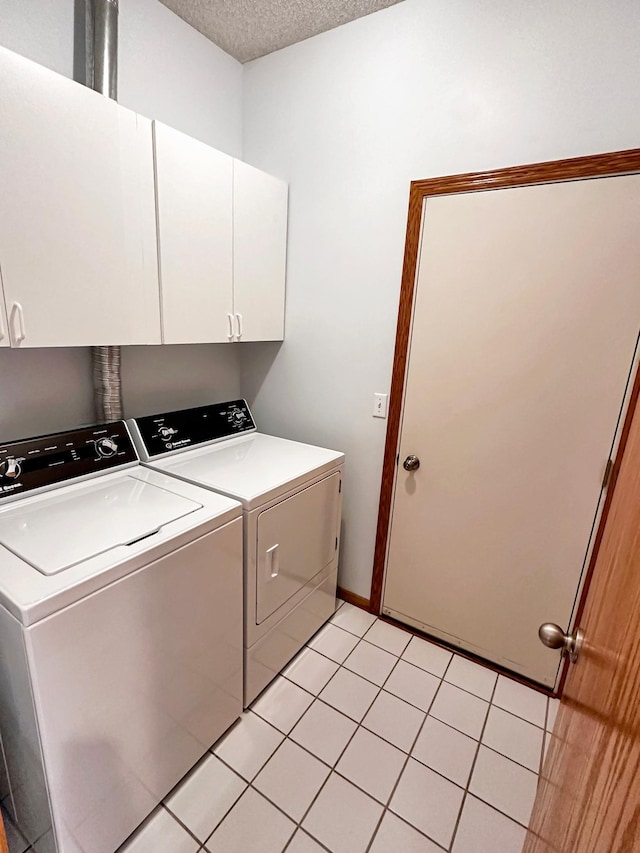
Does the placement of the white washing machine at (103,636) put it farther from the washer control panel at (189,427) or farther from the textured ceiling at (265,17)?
the textured ceiling at (265,17)

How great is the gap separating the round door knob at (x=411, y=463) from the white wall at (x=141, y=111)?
45.4 inches

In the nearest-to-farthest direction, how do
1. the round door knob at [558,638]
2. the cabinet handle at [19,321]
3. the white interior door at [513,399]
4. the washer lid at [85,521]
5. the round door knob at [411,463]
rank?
the round door knob at [558,638] < the washer lid at [85,521] < the cabinet handle at [19,321] < the white interior door at [513,399] < the round door knob at [411,463]

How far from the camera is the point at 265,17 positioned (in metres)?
1.79

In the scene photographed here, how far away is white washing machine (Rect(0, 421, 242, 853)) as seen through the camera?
1002 millimetres

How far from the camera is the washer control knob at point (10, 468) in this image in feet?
4.46

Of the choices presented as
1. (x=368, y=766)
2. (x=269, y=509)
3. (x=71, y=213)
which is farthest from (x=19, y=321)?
(x=368, y=766)

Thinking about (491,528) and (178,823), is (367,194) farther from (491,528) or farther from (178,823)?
(178,823)

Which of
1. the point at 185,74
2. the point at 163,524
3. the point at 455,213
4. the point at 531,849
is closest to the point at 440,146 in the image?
the point at 455,213

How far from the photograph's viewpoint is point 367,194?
75.0 inches

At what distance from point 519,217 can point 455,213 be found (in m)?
0.25

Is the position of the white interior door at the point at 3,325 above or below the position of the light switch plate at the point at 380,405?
above

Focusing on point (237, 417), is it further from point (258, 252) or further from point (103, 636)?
point (103, 636)

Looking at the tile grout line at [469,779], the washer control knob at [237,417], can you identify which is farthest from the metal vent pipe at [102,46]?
the tile grout line at [469,779]

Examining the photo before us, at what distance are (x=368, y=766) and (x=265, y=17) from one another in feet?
9.88
